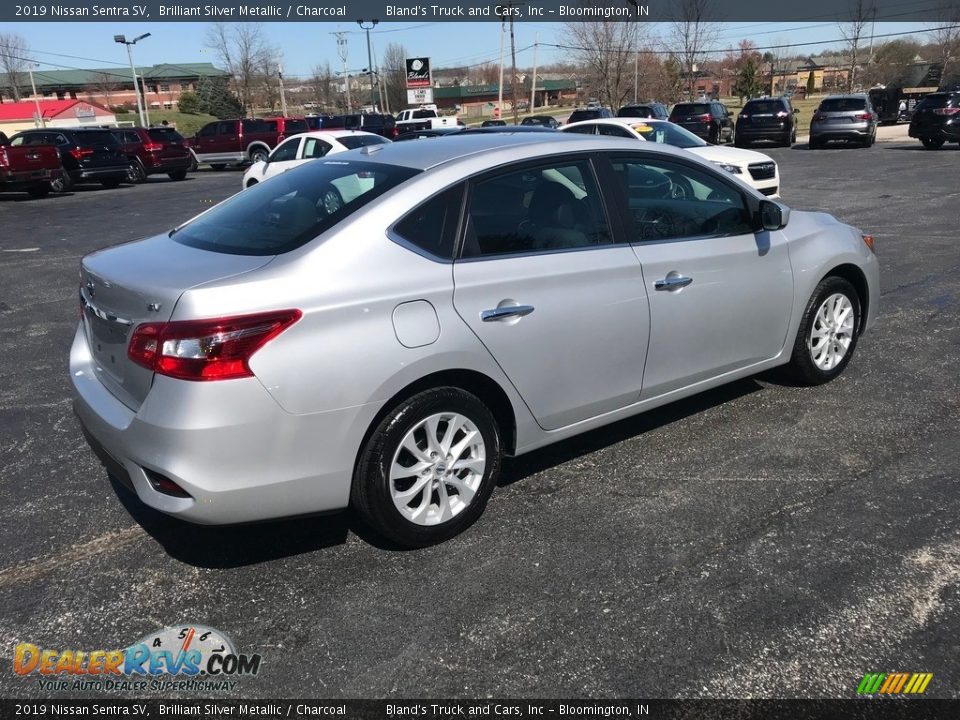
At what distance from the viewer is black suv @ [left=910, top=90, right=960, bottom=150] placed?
23734 millimetres

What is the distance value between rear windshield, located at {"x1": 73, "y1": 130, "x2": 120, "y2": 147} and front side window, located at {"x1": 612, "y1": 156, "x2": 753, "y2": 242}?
2343cm

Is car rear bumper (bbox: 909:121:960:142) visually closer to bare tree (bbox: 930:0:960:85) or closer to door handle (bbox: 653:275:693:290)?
door handle (bbox: 653:275:693:290)

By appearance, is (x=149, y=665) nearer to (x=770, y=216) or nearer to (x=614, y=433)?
(x=614, y=433)

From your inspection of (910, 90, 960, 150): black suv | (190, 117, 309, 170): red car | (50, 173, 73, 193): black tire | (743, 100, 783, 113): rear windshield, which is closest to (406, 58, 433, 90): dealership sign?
(190, 117, 309, 170): red car

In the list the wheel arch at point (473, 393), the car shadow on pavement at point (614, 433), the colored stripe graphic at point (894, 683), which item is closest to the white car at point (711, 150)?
the car shadow on pavement at point (614, 433)

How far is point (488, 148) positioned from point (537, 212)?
1.32 feet

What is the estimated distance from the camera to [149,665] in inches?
114

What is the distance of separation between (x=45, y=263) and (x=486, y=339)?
9603 mm

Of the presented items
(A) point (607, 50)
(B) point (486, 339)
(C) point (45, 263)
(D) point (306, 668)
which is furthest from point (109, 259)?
(A) point (607, 50)

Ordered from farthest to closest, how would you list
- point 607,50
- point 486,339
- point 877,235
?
point 607,50 → point 877,235 → point 486,339

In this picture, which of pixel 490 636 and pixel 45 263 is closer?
pixel 490 636

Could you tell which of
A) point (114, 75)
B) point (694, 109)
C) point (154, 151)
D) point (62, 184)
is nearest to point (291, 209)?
point (62, 184)

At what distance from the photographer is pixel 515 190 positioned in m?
3.85

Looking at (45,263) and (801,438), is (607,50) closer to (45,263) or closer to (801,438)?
(45,263)
